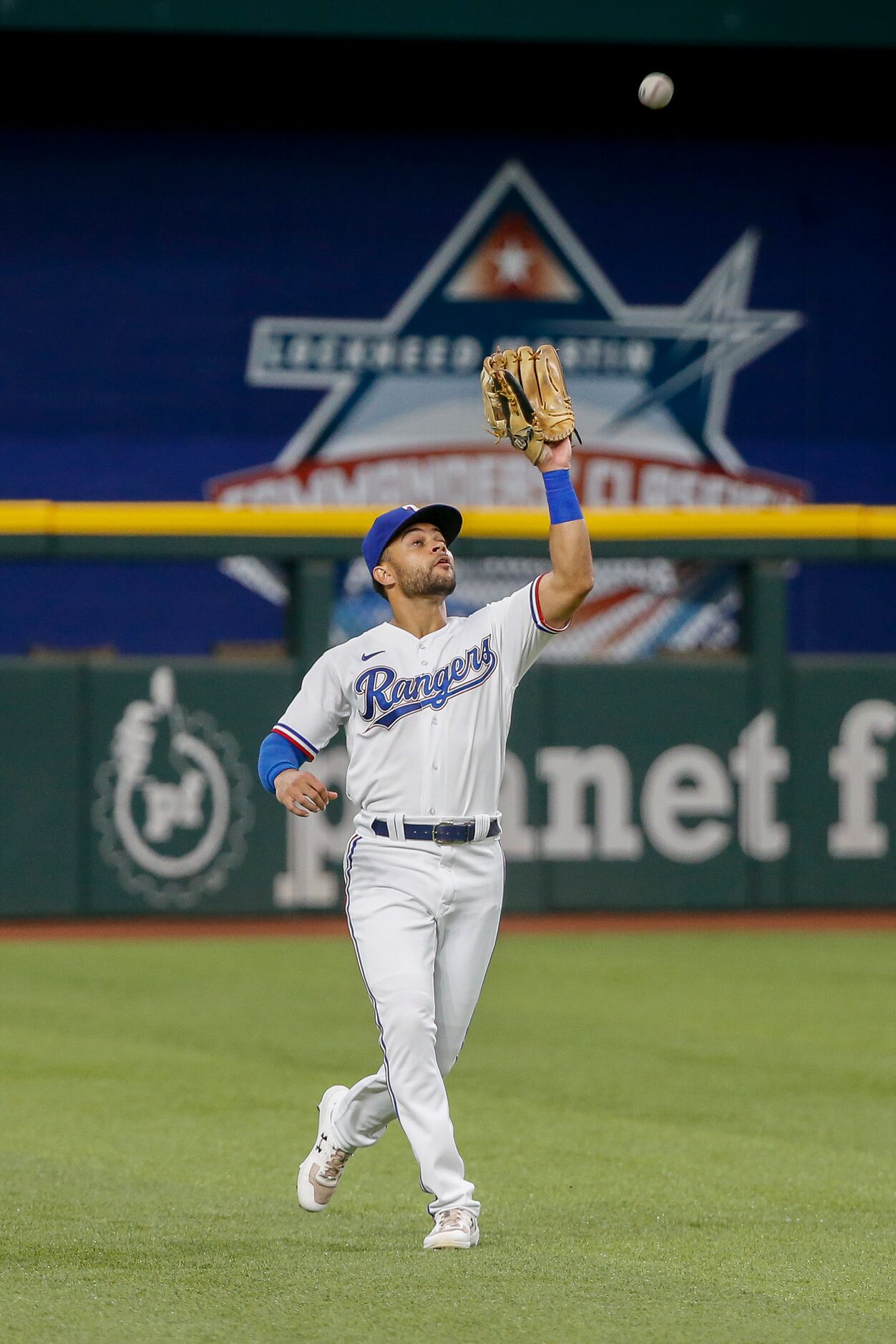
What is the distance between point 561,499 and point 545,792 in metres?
5.79

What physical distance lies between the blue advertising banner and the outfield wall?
13.1 ft

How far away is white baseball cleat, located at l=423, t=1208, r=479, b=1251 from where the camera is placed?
4.23m

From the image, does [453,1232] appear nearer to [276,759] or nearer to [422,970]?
[422,970]

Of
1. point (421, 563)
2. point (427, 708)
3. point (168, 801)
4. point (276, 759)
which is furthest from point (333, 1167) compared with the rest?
point (168, 801)

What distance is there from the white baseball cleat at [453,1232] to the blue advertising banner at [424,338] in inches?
404

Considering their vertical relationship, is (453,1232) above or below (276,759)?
below

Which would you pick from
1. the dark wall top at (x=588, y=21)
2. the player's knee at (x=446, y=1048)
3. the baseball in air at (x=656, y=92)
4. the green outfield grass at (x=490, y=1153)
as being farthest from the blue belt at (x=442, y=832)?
the dark wall top at (x=588, y=21)

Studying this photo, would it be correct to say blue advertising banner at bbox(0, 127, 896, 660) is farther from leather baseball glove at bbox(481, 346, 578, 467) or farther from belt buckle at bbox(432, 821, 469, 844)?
belt buckle at bbox(432, 821, 469, 844)

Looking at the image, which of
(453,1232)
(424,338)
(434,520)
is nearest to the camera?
(453,1232)

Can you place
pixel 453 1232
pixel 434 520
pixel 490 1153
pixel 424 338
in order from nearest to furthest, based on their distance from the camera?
pixel 453 1232 < pixel 434 520 < pixel 490 1153 < pixel 424 338

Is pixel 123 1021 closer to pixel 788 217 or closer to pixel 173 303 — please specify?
pixel 173 303

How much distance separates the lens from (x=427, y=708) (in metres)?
4.57

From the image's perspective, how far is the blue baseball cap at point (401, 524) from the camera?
15.4ft

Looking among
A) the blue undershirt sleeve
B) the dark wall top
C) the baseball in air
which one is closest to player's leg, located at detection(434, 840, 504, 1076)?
the blue undershirt sleeve
